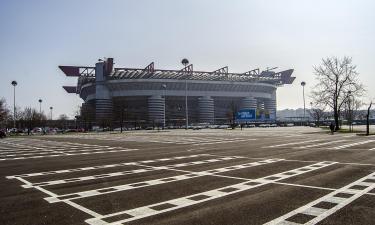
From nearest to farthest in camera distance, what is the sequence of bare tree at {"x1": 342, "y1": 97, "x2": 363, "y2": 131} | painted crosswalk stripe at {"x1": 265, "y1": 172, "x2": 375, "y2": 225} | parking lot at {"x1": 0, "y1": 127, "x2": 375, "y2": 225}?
1. painted crosswalk stripe at {"x1": 265, "y1": 172, "x2": 375, "y2": 225}
2. parking lot at {"x1": 0, "y1": 127, "x2": 375, "y2": 225}
3. bare tree at {"x1": 342, "y1": 97, "x2": 363, "y2": 131}

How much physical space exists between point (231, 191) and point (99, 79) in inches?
5509

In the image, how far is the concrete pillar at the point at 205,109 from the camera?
155375mm

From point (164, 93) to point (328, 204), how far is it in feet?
470

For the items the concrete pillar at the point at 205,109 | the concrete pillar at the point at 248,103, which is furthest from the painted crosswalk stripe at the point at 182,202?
the concrete pillar at the point at 248,103

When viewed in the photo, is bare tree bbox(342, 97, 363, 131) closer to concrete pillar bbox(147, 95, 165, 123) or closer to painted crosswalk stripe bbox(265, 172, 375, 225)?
painted crosswalk stripe bbox(265, 172, 375, 225)

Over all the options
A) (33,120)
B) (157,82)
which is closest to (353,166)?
(33,120)

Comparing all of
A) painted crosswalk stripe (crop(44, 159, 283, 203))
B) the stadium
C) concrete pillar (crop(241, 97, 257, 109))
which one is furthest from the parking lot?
concrete pillar (crop(241, 97, 257, 109))

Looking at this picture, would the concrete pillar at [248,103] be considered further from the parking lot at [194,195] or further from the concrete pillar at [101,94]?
the parking lot at [194,195]

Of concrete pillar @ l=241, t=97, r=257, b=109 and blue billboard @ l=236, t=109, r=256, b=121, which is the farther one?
concrete pillar @ l=241, t=97, r=257, b=109

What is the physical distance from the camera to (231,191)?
30.0 ft

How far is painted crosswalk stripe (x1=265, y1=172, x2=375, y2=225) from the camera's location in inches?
256

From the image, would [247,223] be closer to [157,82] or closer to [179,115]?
[157,82]

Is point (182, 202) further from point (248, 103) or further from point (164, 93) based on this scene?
point (248, 103)

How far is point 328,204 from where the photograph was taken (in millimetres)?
7574
